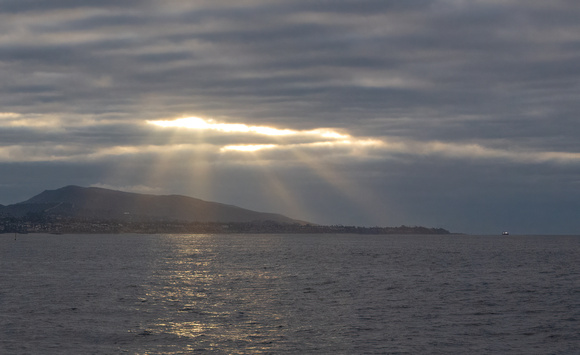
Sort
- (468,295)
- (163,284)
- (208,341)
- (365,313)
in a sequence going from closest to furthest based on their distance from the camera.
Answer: (208,341) < (365,313) < (468,295) < (163,284)

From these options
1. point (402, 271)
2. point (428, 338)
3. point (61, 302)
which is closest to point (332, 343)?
point (428, 338)

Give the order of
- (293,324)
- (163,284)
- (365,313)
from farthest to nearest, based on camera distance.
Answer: (163,284)
(365,313)
(293,324)

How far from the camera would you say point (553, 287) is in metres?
93.8

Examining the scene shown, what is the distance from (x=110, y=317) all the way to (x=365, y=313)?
23526mm

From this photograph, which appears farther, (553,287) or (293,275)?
(293,275)

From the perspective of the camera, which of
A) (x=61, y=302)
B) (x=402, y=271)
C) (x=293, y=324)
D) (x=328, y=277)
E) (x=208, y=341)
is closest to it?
(x=208, y=341)

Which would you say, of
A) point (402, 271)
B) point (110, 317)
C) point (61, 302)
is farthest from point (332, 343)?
point (402, 271)

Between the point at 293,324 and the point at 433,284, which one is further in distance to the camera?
the point at 433,284

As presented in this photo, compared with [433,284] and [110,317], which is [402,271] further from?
[110,317]

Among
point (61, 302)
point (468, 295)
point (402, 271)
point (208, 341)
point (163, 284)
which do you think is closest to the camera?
point (208, 341)

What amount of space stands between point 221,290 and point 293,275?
28.2 metres

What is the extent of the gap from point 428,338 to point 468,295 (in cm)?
3260

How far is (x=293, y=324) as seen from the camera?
5747 cm

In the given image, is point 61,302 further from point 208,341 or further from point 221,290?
point 208,341
